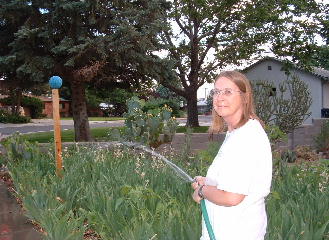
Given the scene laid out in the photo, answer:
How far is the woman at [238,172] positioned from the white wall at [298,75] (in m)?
26.5

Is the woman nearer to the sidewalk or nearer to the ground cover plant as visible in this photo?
the ground cover plant

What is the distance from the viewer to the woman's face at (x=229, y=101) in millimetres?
2010

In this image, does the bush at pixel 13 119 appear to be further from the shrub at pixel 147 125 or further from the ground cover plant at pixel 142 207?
the ground cover plant at pixel 142 207

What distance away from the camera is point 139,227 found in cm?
307

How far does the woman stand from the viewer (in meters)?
1.83

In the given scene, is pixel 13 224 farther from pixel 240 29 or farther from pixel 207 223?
pixel 240 29

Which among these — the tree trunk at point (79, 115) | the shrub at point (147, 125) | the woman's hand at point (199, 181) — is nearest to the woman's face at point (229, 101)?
the woman's hand at point (199, 181)

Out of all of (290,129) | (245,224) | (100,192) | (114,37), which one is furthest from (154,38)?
(245,224)

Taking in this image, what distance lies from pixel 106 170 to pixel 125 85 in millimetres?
11532

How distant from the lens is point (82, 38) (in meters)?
13.9

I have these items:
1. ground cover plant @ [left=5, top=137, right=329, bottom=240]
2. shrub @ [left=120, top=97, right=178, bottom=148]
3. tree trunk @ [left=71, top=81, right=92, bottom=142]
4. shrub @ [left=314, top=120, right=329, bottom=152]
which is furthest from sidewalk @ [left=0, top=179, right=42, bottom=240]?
shrub @ [left=314, top=120, right=329, bottom=152]

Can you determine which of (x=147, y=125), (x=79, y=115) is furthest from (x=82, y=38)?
(x=147, y=125)

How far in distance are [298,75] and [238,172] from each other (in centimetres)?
2873

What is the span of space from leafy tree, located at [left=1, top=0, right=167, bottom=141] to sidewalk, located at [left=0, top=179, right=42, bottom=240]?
27.6 feet
